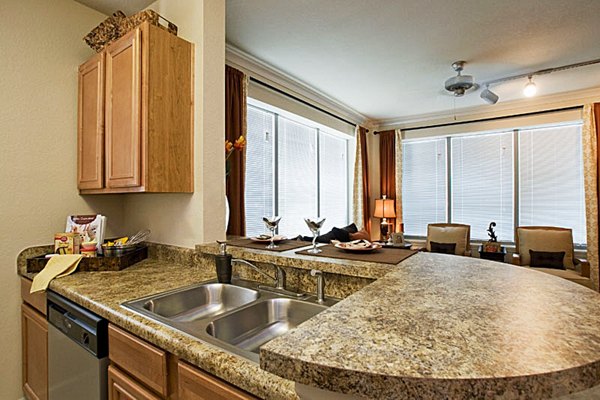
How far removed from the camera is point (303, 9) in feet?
7.75

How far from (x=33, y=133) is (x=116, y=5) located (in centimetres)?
110

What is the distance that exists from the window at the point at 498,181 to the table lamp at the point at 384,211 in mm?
419

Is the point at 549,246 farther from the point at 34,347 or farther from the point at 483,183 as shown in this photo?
the point at 34,347

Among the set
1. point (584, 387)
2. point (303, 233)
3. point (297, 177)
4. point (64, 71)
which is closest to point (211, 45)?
point (64, 71)

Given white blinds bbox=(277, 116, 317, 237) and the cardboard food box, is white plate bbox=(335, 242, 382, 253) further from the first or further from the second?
white blinds bbox=(277, 116, 317, 237)

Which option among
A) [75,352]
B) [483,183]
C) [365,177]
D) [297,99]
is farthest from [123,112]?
[483,183]

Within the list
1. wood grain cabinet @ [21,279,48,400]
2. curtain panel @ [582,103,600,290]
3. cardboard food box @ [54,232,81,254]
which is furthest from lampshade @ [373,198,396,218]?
wood grain cabinet @ [21,279,48,400]

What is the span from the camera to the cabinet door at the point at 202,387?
2.64ft

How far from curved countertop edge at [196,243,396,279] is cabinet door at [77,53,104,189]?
104cm

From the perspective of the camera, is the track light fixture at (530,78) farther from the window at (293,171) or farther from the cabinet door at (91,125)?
the cabinet door at (91,125)

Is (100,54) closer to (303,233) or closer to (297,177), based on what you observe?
(297,177)

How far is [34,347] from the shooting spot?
1.80 m

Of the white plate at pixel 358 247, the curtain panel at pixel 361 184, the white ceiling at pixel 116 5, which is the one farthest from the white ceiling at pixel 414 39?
the white plate at pixel 358 247

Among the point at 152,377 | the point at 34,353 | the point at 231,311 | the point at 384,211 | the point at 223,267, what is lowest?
the point at 34,353
